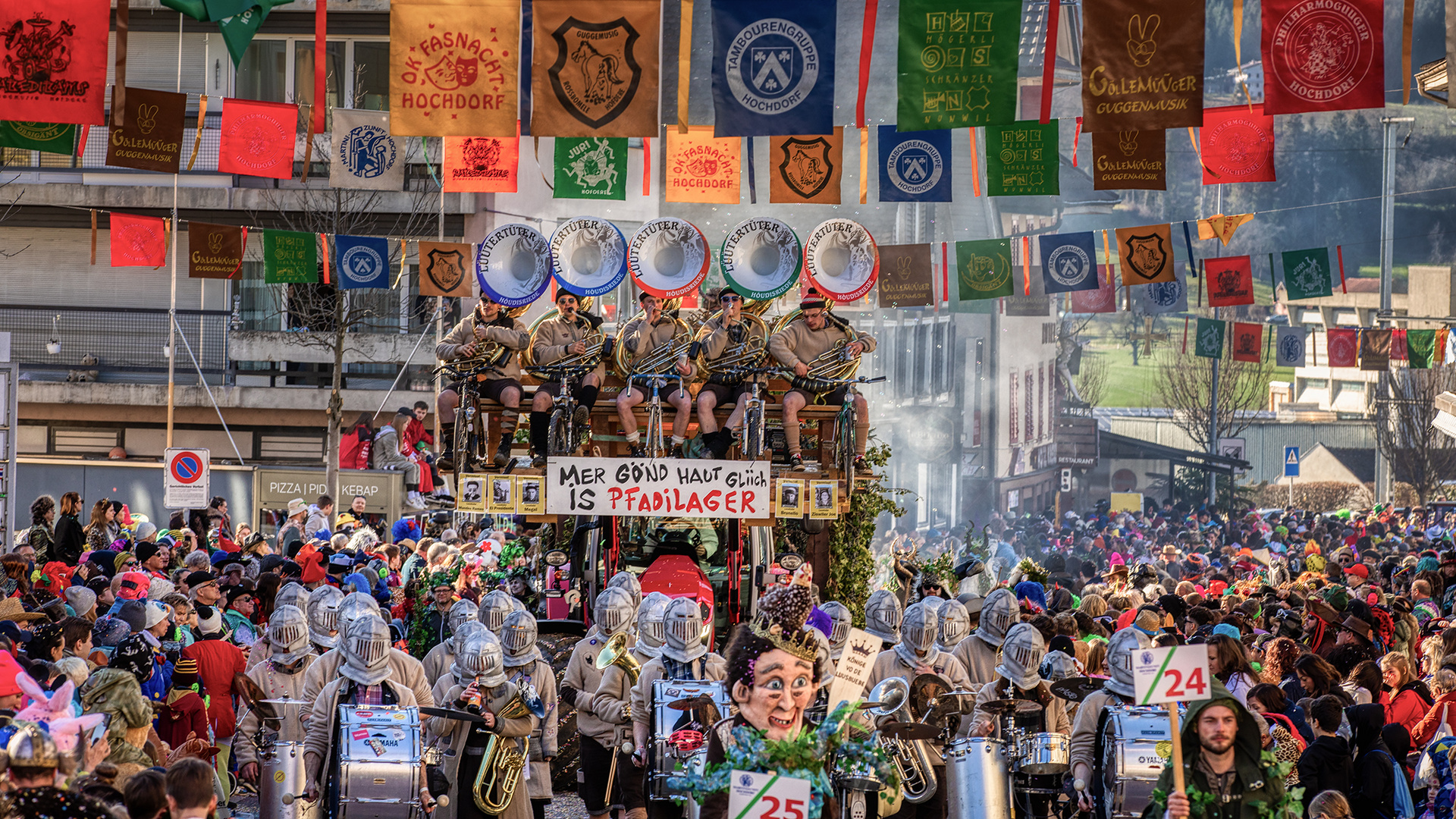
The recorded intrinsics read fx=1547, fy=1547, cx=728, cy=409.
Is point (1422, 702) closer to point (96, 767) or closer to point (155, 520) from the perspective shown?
point (96, 767)

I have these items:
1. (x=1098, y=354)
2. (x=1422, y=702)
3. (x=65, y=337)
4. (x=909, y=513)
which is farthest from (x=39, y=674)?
(x=1098, y=354)

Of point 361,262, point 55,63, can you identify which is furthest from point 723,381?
point 361,262

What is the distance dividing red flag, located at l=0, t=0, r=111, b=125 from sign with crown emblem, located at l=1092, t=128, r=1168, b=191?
30.5ft

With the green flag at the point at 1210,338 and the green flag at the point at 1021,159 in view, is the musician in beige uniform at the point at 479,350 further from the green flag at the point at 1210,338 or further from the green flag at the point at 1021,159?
the green flag at the point at 1210,338

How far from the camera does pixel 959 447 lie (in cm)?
4753

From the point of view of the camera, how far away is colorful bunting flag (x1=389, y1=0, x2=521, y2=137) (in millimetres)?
12188

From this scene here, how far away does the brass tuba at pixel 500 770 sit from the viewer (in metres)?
9.16

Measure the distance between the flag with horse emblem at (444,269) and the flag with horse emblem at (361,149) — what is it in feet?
4.28

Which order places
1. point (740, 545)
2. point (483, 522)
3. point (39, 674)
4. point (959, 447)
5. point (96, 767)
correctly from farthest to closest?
1. point (959, 447)
2. point (483, 522)
3. point (740, 545)
4. point (39, 674)
5. point (96, 767)

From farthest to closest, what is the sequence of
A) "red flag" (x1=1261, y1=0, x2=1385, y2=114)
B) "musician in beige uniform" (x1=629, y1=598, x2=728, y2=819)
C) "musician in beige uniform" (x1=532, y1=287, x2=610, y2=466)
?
"musician in beige uniform" (x1=532, y1=287, x2=610, y2=466) → "red flag" (x1=1261, y1=0, x2=1385, y2=114) → "musician in beige uniform" (x1=629, y1=598, x2=728, y2=819)

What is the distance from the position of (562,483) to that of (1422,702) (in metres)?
6.57

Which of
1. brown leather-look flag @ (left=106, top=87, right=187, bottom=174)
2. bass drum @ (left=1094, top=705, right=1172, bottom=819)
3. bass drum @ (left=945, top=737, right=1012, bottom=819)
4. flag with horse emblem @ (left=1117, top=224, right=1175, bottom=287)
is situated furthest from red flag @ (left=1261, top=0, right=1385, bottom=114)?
brown leather-look flag @ (left=106, top=87, right=187, bottom=174)

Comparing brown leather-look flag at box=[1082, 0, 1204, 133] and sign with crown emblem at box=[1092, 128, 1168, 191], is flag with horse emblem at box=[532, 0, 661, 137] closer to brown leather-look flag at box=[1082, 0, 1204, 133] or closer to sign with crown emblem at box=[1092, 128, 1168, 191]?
brown leather-look flag at box=[1082, 0, 1204, 133]

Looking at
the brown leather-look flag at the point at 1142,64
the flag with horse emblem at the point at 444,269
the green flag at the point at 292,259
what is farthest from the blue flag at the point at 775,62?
the green flag at the point at 292,259
